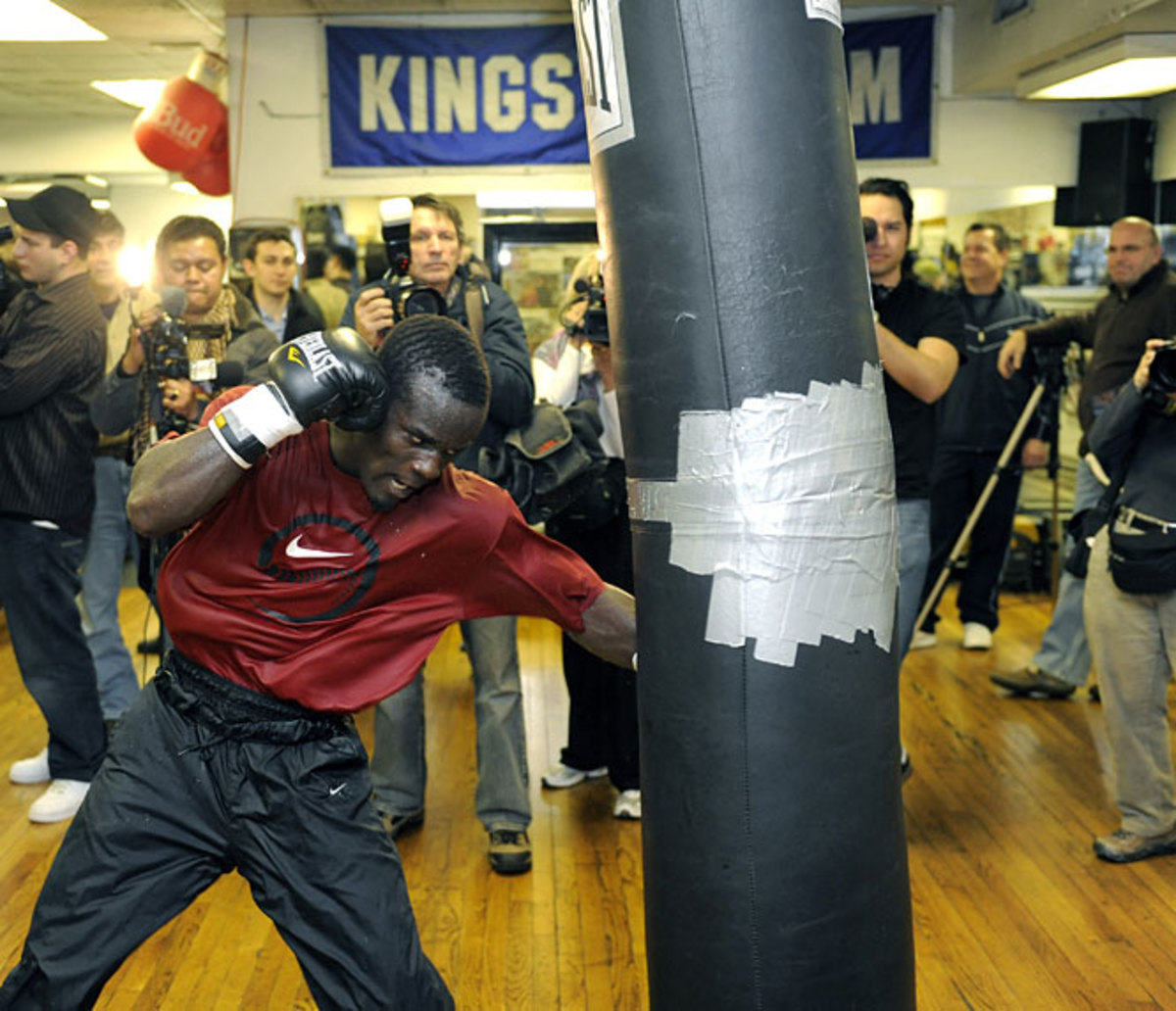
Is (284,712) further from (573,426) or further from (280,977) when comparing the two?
(573,426)

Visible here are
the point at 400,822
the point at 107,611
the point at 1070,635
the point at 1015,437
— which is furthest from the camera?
the point at 1015,437

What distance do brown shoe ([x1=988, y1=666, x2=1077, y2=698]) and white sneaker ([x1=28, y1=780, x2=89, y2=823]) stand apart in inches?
137

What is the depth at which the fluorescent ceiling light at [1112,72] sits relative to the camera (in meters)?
5.62

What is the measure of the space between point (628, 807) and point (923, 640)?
8.80 ft

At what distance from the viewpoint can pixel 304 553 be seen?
222 centimetres

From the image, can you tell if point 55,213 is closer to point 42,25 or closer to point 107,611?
point 107,611

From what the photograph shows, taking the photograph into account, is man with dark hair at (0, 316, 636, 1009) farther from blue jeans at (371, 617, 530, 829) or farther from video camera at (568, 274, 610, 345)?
blue jeans at (371, 617, 530, 829)

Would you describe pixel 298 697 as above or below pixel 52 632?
above

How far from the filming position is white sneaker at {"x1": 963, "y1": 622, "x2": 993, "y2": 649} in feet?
20.7

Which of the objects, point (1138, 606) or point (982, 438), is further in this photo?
point (982, 438)

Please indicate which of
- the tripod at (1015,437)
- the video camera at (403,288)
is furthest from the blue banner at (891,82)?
the video camera at (403,288)

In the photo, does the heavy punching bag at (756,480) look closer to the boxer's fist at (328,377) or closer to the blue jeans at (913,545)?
the boxer's fist at (328,377)

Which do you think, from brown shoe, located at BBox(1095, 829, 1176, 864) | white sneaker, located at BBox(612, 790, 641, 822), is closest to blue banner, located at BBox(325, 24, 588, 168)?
white sneaker, located at BBox(612, 790, 641, 822)

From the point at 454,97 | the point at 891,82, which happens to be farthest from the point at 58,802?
the point at 891,82
